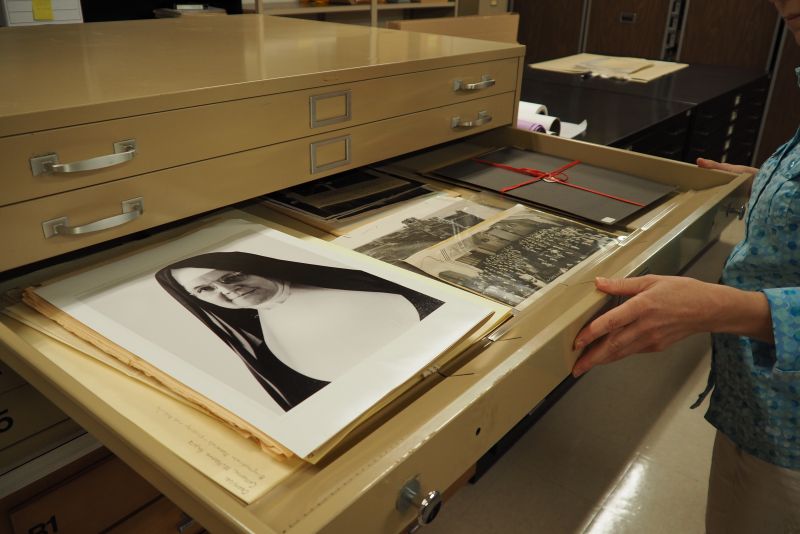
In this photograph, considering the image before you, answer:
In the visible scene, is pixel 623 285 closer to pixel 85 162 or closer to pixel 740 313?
pixel 740 313

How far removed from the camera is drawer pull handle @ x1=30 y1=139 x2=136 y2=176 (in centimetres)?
58

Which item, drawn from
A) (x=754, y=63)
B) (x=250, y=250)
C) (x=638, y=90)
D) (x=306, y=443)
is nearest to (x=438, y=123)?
(x=250, y=250)

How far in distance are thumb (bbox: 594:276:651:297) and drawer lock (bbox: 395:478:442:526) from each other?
312mm

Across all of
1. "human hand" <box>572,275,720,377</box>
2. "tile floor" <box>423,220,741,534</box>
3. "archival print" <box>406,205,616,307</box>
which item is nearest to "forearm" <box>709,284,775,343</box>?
"human hand" <box>572,275,720,377</box>

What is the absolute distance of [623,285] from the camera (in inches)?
26.5

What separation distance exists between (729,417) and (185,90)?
850 millimetres

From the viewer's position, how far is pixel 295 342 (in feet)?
1.84

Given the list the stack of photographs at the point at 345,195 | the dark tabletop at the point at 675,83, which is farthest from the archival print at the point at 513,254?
the dark tabletop at the point at 675,83

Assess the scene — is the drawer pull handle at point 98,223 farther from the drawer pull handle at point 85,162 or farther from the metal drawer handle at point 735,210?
the metal drawer handle at point 735,210

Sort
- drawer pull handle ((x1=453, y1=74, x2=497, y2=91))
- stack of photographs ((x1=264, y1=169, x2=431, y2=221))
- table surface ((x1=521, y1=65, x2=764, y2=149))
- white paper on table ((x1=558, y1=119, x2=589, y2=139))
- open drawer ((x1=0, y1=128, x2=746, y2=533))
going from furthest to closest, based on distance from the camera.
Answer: table surface ((x1=521, y1=65, x2=764, y2=149)) → white paper on table ((x1=558, y1=119, x2=589, y2=139)) → drawer pull handle ((x1=453, y1=74, x2=497, y2=91)) → stack of photographs ((x1=264, y1=169, x2=431, y2=221)) → open drawer ((x1=0, y1=128, x2=746, y2=533))

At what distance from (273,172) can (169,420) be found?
38 centimetres

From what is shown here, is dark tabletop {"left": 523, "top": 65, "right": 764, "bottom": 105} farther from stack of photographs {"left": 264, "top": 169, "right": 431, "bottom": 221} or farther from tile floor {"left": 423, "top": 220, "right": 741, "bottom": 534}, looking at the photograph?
stack of photographs {"left": 264, "top": 169, "right": 431, "bottom": 221}

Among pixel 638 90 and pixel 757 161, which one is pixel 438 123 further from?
pixel 757 161

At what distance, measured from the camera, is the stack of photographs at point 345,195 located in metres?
0.90
